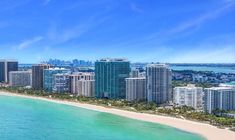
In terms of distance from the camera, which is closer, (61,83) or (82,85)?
(82,85)

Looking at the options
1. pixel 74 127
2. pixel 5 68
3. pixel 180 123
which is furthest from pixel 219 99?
pixel 5 68

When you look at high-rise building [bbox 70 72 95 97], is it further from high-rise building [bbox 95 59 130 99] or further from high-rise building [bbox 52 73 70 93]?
high-rise building [bbox 95 59 130 99]

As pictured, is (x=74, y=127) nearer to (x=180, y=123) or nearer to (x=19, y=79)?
(x=180, y=123)

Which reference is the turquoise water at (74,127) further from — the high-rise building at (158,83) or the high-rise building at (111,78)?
the high-rise building at (111,78)

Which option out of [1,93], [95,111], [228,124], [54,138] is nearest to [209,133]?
[228,124]

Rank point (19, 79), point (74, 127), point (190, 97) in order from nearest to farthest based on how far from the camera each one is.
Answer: point (74, 127) → point (190, 97) → point (19, 79)

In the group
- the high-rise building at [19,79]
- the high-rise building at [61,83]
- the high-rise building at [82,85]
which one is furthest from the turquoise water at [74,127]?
the high-rise building at [19,79]

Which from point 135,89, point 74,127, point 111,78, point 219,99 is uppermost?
point 111,78
